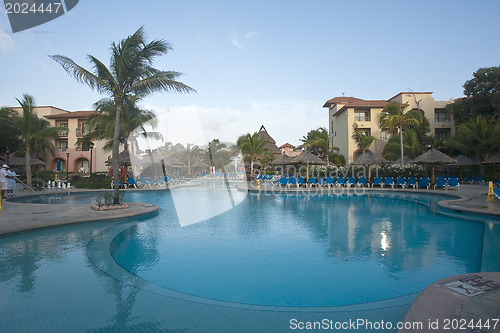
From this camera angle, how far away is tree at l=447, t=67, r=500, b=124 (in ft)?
88.4

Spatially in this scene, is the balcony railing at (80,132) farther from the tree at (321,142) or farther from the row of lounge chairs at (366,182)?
the row of lounge chairs at (366,182)

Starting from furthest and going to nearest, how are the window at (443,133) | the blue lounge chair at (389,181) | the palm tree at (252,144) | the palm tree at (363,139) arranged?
the window at (443,133)
the palm tree at (252,144)
the palm tree at (363,139)
the blue lounge chair at (389,181)

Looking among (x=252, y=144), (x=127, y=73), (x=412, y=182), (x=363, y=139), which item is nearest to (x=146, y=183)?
(x=127, y=73)

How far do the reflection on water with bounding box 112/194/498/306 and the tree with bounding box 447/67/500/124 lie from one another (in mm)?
24407

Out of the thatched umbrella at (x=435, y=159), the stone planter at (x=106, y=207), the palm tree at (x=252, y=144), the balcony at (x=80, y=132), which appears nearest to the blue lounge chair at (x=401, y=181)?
the thatched umbrella at (x=435, y=159)

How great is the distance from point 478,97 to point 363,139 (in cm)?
1126

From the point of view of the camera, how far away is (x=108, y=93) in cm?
1079

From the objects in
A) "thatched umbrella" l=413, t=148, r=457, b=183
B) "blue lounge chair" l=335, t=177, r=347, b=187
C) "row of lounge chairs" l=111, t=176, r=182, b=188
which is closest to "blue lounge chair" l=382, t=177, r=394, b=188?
"thatched umbrella" l=413, t=148, r=457, b=183

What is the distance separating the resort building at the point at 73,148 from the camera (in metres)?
34.9

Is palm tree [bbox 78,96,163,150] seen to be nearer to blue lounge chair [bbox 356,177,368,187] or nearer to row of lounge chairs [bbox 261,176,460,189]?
row of lounge chairs [bbox 261,176,460,189]

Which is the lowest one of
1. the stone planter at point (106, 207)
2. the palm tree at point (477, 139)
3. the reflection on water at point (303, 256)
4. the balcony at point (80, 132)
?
the reflection on water at point (303, 256)

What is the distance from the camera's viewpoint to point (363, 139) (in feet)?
95.3

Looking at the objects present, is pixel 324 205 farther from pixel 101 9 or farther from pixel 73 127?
pixel 73 127

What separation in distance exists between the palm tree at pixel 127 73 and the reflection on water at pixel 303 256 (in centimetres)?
491
